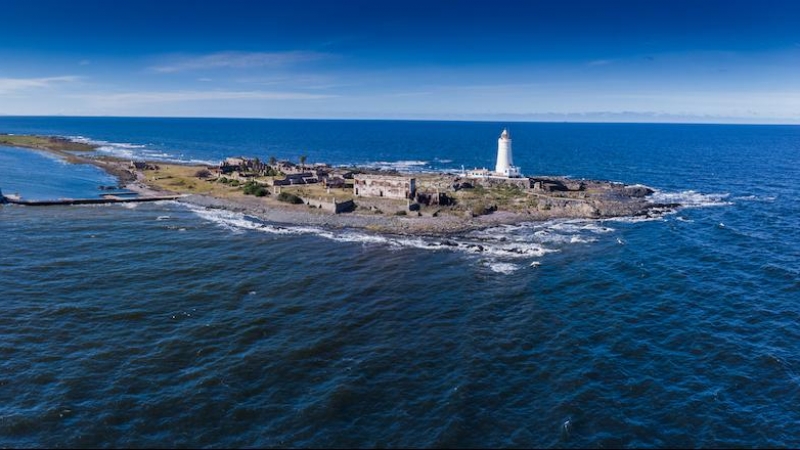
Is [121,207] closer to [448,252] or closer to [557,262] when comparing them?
[448,252]

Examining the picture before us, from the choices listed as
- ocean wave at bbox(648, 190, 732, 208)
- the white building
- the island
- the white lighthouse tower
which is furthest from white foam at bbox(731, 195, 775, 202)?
the white lighthouse tower

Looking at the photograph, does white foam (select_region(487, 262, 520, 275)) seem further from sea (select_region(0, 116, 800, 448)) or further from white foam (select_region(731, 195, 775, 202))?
white foam (select_region(731, 195, 775, 202))

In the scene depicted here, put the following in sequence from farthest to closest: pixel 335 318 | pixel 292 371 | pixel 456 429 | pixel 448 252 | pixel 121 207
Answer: pixel 121 207
pixel 448 252
pixel 335 318
pixel 292 371
pixel 456 429

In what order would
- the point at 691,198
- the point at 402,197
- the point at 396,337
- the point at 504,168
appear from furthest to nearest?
the point at 504,168
the point at 691,198
the point at 402,197
the point at 396,337

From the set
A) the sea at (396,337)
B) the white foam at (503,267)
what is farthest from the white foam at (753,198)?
the white foam at (503,267)

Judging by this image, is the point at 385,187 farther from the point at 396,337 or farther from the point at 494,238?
the point at 396,337

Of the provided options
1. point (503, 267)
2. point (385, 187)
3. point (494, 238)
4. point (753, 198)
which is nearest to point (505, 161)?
point (385, 187)

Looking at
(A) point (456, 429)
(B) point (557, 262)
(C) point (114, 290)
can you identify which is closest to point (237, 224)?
(C) point (114, 290)
